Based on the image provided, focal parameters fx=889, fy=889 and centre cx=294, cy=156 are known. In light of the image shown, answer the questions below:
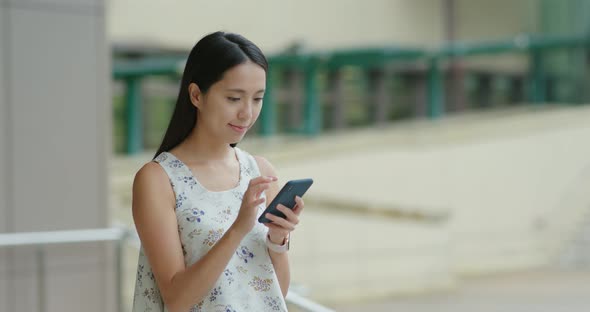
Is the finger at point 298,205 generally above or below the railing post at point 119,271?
above

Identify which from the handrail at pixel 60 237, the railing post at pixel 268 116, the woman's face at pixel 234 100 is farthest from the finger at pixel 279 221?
the railing post at pixel 268 116

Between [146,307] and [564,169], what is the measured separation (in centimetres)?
1040

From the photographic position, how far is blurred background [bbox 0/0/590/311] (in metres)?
8.81

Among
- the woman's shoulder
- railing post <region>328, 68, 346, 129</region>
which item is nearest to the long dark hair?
the woman's shoulder

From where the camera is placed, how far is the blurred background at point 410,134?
8812 mm

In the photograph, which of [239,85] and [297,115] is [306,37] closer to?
[297,115]

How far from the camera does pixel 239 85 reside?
1308 millimetres

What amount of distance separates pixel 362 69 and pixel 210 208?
402 inches

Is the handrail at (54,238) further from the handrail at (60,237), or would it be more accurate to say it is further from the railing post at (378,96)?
the railing post at (378,96)

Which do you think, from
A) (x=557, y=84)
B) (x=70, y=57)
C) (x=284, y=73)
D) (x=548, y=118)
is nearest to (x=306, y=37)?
(x=284, y=73)

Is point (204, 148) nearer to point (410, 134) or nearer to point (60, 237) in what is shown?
point (60, 237)

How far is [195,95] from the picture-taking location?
53.3 inches

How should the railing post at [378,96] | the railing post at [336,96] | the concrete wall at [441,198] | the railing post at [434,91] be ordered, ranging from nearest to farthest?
1. the concrete wall at [441,198]
2. the railing post at [336,96]
3. the railing post at [378,96]
4. the railing post at [434,91]

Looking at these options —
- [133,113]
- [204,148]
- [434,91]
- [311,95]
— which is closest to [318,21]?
[311,95]
